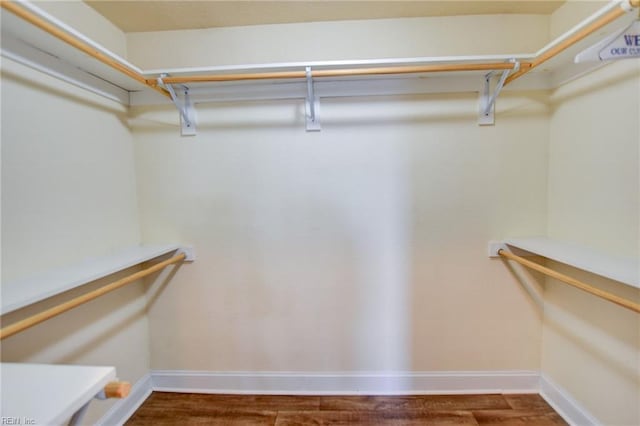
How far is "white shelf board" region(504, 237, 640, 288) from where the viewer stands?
0.96m

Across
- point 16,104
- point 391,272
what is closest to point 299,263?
point 391,272

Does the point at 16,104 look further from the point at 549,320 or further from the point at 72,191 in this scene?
the point at 549,320

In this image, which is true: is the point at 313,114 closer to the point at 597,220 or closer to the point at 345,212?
the point at 345,212

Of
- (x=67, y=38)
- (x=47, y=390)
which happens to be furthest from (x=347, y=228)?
(x=67, y=38)

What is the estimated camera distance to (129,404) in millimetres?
1504

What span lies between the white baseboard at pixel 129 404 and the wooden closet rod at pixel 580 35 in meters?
2.67

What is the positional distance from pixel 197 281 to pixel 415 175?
1471 mm

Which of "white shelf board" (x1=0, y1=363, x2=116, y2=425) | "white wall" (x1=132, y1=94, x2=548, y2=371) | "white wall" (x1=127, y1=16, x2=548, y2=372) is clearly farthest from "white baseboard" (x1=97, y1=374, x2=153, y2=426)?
"white shelf board" (x1=0, y1=363, x2=116, y2=425)

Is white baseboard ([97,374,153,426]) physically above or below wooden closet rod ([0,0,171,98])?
below

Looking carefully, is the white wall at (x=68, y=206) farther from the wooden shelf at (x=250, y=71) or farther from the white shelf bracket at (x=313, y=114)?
the white shelf bracket at (x=313, y=114)

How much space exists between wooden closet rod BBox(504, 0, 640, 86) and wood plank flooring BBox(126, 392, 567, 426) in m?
1.79

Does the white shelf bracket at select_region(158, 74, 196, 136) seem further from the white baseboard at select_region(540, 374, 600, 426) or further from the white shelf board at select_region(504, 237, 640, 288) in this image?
the white baseboard at select_region(540, 374, 600, 426)

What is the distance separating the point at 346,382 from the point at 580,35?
78.8 inches

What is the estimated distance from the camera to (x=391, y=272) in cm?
159
